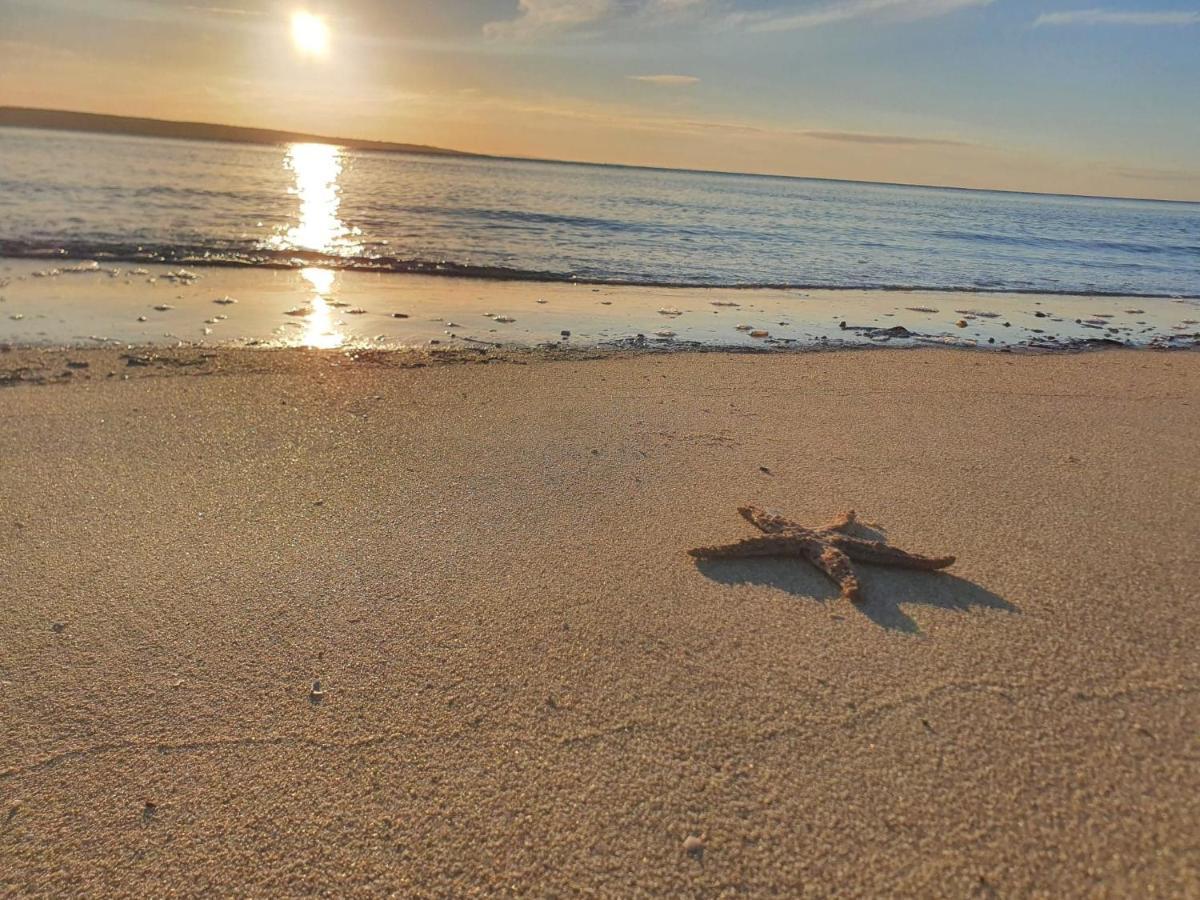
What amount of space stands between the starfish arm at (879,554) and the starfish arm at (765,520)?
0.79 feet

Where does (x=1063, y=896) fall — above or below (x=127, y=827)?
above

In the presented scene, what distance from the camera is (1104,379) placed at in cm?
677

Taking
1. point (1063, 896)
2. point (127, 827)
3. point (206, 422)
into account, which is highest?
point (206, 422)

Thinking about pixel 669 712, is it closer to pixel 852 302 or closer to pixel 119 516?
pixel 119 516

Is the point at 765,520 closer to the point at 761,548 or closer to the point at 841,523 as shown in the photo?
the point at 761,548

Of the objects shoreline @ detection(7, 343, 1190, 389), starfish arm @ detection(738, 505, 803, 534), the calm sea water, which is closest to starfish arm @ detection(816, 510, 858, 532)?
starfish arm @ detection(738, 505, 803, 534)

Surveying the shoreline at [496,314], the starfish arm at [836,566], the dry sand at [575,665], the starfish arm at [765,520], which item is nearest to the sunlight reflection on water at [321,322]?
the shoreline at [496,314]

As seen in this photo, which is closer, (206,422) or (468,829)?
(468,829)

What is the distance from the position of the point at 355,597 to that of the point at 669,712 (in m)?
1.37

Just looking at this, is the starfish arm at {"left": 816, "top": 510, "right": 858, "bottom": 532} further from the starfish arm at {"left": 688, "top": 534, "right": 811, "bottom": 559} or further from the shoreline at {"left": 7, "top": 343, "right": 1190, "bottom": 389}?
the shoreline at {"left": 7, "top": 343, "right": 1190, "bottom": 389}

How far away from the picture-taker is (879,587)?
3137 mm

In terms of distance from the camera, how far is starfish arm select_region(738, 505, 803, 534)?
11.3 ft

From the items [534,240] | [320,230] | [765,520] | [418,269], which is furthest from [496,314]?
[320,230]

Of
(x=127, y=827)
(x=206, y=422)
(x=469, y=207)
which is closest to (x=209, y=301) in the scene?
(x=206, y=422)
